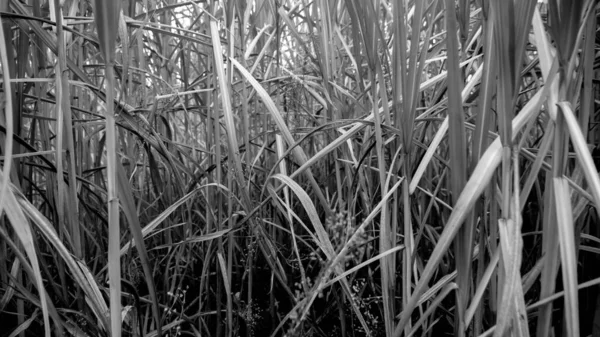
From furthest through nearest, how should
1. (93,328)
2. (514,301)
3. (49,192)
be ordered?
(49,192) < (93,328) < (514,301)

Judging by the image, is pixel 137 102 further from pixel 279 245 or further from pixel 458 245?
pixel 458 245

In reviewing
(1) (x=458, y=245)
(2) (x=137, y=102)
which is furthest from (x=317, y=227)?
(2) (x=137, y=102)

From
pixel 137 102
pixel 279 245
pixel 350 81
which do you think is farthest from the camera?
pixel 350 81

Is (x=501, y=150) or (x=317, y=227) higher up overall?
(x=501, y=150)

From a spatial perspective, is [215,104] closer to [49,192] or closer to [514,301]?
[49,192]

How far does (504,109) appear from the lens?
500 millimetres

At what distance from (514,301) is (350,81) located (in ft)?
3.54

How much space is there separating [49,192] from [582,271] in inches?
33.5

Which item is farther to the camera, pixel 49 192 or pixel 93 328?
pixel 49 192

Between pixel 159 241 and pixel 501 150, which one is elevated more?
pixel 501 150

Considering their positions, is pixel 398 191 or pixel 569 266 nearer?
pixel 569 266

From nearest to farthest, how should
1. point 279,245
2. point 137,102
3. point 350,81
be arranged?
point 279,245 → point 137,102 → point 350,81

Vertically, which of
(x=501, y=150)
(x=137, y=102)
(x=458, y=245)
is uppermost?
(x=137, y=102)

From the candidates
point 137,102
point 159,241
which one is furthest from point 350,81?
point 159,241
